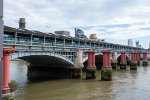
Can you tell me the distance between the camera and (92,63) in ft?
138

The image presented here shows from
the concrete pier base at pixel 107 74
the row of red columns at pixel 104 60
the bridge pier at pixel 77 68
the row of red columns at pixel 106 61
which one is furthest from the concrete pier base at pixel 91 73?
the concrete pier base at pixel 107 74

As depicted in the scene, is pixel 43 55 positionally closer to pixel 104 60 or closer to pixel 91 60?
pixel 91 60

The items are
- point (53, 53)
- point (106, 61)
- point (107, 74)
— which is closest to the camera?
point (53, 53)

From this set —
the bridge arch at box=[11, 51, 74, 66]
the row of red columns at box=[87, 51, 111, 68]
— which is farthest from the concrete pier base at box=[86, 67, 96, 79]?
the bridge arch at box=[11, 51, 74, 66]

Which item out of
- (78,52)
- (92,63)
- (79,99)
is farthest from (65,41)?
(79,99)

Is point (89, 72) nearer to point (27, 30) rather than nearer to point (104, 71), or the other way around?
point (104, 71)

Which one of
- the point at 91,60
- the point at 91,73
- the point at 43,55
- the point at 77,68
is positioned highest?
the point at 43,55

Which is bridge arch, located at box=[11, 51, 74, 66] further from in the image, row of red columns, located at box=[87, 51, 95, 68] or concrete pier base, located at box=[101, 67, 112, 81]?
concrete pier base, located at box=[101, 67, 112, 81]

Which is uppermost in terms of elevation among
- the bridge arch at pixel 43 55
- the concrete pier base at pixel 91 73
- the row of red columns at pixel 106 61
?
the bridge arch at pixel 43 55

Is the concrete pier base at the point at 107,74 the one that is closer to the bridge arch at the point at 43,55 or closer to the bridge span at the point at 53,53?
the bridge span at the point at 53,53

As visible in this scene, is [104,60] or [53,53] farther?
[104,60]

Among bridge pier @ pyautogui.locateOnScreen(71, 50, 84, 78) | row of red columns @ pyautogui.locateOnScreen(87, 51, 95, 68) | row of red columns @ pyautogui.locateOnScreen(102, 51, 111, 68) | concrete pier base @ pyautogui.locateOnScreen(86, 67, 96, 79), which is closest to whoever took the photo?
row of red columns @ pyautogui.locateOnScreen(102, 51, 111, 68)

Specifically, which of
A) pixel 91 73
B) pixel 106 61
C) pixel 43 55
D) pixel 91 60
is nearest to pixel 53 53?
pixel 43 55

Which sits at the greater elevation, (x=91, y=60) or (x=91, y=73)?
(x=91, y=60)
